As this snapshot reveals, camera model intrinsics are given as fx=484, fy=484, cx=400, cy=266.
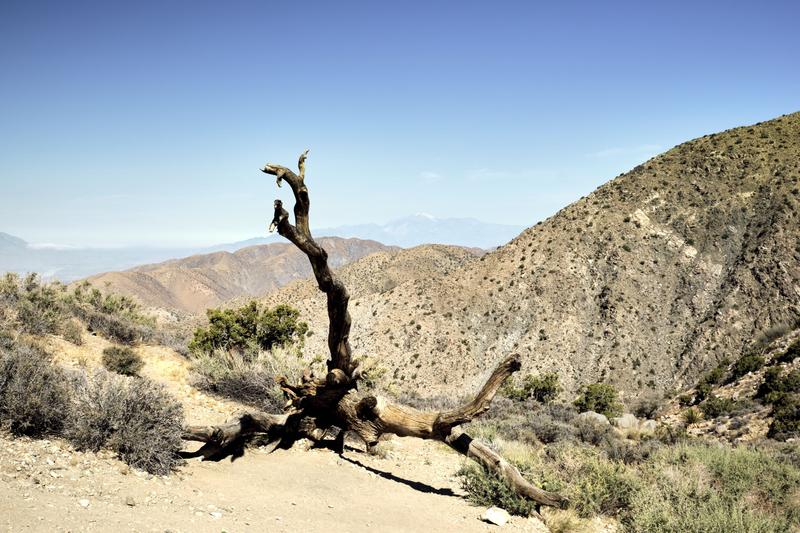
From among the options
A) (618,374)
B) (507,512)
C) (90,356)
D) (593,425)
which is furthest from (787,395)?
(618,374)

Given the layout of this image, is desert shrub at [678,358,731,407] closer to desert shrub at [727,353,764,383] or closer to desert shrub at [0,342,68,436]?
desert shrub at [727,353,764,383]

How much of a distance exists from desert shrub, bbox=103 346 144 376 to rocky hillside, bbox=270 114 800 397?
96.6 feet

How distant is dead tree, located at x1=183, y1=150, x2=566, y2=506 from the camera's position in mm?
7520

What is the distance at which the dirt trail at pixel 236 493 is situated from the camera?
4.88 m

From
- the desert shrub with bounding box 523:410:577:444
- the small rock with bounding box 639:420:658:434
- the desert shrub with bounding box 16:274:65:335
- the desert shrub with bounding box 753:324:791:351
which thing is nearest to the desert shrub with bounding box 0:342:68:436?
the desert shrub with bounding box 16:274:65:335

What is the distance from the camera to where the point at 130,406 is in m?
6.77

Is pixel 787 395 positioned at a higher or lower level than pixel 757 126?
lower

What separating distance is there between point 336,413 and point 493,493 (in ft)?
10.4

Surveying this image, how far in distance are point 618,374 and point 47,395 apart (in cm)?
4033

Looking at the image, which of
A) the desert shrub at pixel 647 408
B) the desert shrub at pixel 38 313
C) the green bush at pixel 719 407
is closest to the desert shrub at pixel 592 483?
the green bush at pixel 719 407

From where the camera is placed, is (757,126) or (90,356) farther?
(757,126)

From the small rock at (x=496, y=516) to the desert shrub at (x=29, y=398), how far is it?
19.9 feet

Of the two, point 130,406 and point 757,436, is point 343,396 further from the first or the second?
point 757,436

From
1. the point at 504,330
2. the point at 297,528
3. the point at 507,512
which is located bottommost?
the point at 504,330
